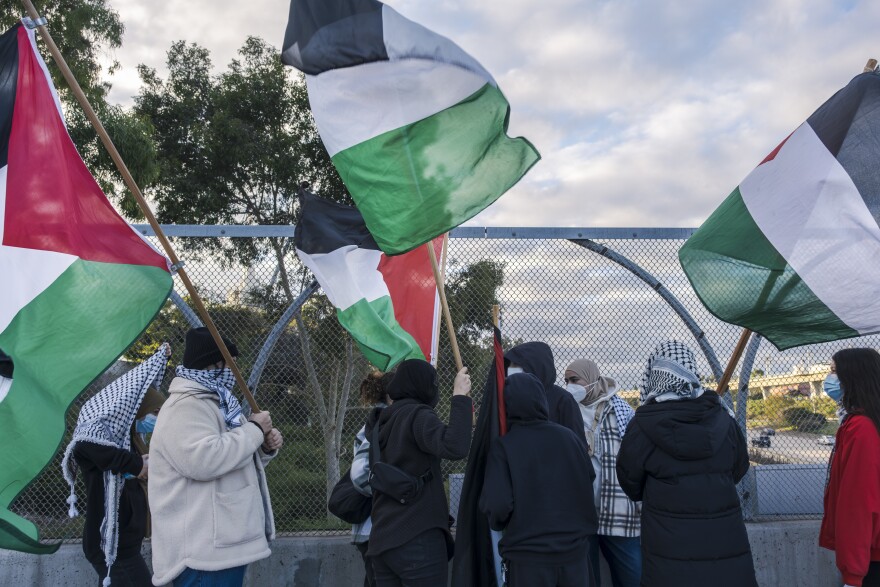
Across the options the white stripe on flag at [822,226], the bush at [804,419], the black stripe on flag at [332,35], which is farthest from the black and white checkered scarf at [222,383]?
the bush at [804,419]

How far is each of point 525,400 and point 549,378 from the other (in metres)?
0.68

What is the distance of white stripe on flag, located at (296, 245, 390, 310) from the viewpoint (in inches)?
195

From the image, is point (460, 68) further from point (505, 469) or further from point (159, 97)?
point (159, 97)

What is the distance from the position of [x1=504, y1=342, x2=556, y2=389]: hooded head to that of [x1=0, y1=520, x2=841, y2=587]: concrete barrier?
168cm

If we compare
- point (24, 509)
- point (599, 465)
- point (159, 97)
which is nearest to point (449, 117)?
point (599, 465)

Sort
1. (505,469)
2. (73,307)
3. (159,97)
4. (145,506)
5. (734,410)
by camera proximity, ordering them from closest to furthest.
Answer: (505,469) → (73,307) → (145,506) → (734,410) → (159,97)

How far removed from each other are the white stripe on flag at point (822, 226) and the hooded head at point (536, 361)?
138 cm

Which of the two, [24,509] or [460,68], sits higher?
[460,68]

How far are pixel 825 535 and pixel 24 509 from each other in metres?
5.00

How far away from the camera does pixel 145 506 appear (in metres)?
4.46

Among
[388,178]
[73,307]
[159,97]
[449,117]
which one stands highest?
[159,97]

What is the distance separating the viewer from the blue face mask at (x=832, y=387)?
500cm

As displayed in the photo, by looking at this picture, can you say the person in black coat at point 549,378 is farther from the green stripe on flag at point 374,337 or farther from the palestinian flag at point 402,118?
the palestinian flag at point 402,118

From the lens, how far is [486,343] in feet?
17.8
